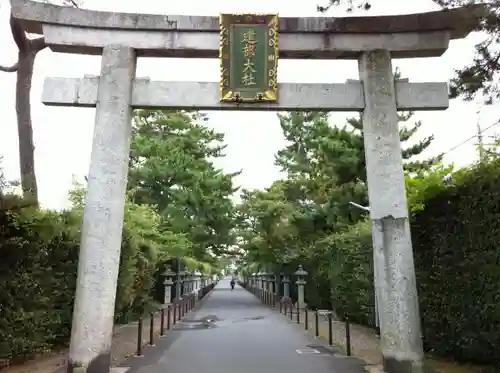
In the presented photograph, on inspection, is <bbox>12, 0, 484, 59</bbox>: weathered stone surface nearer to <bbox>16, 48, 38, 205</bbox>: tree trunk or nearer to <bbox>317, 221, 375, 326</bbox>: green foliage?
<bbox>317, 221, 375, 326</bbox>: green foliage

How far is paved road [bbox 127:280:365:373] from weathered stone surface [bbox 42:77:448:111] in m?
5.42

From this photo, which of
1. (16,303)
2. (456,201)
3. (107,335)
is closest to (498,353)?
(456,201)

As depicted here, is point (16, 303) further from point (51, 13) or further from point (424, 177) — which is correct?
point (424, 177)

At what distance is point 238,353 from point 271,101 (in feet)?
20.4

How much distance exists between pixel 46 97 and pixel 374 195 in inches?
273

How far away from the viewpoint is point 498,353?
7.50 m

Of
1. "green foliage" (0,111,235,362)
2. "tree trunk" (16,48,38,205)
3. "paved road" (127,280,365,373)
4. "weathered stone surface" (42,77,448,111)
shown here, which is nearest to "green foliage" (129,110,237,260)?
"green foliage" (0,111,235,362)

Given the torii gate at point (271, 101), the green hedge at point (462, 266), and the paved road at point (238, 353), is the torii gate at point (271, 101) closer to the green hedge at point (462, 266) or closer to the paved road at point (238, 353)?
the green hedge at point (462, 266)

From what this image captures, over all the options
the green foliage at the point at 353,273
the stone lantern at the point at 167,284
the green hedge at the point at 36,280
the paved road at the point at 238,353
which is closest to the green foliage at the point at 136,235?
the green hedge at the point at 36,280

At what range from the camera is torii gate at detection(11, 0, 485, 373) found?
8875 mm

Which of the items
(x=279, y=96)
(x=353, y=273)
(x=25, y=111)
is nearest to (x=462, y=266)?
(x=279, y=96)

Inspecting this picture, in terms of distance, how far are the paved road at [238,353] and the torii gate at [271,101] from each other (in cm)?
A: 165

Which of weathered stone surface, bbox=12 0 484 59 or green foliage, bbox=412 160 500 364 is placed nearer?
green foliage, bbox=412 160 500 364

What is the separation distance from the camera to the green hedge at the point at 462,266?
7.52m
